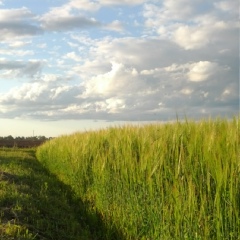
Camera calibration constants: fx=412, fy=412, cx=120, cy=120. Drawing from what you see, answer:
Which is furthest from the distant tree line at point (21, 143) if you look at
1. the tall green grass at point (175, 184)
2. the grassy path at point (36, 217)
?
the tall green grass at point (175, 184)

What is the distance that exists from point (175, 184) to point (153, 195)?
0.62 m

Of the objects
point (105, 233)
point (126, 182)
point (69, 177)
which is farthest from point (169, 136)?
point (69, 177)

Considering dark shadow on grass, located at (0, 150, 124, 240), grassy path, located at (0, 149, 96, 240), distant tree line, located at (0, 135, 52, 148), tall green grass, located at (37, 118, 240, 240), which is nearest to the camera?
tall green grass, located at (37, 118, 240, 240)

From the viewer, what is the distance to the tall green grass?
12.8 ft

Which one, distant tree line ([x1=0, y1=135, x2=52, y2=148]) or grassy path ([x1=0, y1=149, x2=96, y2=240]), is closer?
grassy path ([x1=0, y1=149, x2=96, y2=240])

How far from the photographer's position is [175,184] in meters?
4.47

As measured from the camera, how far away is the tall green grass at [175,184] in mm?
3906

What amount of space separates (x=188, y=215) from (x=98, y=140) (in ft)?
15.5

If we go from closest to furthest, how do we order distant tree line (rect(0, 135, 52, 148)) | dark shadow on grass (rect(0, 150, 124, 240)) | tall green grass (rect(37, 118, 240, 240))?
tall green grass (rect(37, 118, 240, 240)) → dark shadow on grass (rect(0, 150, 124, 240)) → distant tree line (rect(0, 135, 52, 148))

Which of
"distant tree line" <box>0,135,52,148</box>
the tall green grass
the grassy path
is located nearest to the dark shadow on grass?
the grassy path

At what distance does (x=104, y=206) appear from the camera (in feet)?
22.4

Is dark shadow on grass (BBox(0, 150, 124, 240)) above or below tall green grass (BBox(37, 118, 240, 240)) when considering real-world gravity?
below

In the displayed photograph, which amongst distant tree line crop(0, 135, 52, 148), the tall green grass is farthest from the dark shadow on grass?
distant tree line crop(0, 135, 52, 148)

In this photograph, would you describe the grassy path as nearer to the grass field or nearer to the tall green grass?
the grass field
